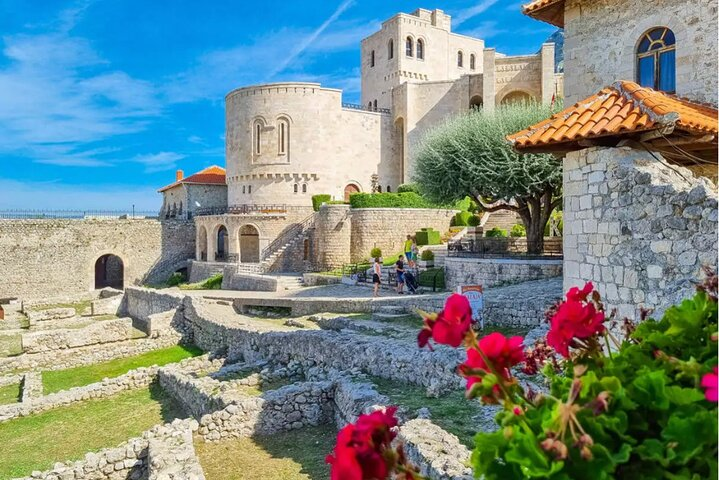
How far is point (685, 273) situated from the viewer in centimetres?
550

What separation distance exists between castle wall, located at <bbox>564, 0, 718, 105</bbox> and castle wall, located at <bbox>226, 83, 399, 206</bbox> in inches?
1198

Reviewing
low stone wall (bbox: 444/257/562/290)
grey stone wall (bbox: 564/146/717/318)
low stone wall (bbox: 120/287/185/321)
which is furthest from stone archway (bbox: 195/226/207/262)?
grey stone wall (bbox: 564/146/717/318)

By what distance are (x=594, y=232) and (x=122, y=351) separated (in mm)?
16555

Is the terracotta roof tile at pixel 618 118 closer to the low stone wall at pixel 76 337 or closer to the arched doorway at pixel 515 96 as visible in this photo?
the low stone wall at pixel 76 337

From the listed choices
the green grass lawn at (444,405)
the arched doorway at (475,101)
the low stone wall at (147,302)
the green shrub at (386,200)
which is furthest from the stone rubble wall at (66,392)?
the arched doorway at (475,101)

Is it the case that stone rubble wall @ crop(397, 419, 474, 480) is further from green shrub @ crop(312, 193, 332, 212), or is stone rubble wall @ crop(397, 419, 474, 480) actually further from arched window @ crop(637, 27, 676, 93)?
green shrub @ crop(312, 193, 332, 212)

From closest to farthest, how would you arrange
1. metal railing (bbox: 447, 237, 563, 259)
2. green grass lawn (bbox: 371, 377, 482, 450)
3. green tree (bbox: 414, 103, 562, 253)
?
green grass lawn (bbox: 371, 377, 482, 450), green tree (bbox: 414, 103, 562, 253), metal railing (bbox: 447, 237, 563, 259)

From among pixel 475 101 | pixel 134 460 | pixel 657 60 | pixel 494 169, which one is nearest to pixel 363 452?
pixel 134 460

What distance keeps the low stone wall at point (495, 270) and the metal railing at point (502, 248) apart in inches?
36.2

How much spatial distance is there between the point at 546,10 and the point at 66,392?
13.9 meters

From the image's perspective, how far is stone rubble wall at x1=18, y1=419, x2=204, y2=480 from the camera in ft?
25.0

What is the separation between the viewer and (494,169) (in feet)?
65.0

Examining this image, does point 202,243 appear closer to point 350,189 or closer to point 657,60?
point 350,189

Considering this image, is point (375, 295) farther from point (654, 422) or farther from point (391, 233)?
point (654, 422)
